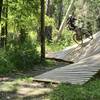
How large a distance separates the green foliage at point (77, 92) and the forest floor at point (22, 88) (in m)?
0.29

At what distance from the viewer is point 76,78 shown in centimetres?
1029

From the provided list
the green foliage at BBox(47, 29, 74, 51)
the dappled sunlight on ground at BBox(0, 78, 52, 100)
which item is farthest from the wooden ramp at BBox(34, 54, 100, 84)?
the green foliage at BBox(47, 29, 74, 51)

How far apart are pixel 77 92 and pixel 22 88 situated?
181cm

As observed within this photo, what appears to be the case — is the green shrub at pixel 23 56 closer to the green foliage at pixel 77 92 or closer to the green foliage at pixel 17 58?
the green foliage at pixel 17 58

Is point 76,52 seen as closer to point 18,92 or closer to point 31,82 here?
point 31,82

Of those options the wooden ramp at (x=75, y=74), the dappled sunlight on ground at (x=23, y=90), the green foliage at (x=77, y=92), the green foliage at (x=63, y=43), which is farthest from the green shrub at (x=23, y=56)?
the green foliage at (x=63, y=43)

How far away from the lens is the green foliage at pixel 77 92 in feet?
27.4

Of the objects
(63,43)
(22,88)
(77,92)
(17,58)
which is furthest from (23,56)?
(63,43)

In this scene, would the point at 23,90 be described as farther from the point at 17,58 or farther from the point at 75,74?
the point at 17,58

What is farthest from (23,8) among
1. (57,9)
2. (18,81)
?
(57,9)

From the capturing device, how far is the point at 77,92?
343 inches

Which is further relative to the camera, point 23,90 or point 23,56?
point 23,56

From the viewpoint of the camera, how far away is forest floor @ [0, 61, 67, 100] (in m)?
8.74

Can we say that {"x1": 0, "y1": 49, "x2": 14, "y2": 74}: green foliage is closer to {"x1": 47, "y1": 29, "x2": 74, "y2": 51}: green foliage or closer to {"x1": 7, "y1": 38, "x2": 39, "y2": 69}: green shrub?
{"x1": 7, "y1": 38, "x2": 39, "y2": 69}: green shrub
